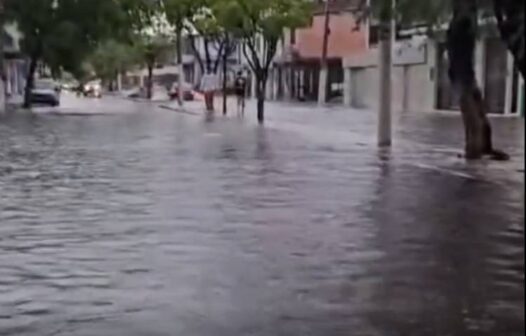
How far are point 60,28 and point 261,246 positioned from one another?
149 ft

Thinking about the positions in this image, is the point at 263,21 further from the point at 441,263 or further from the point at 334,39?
the point at 334,39

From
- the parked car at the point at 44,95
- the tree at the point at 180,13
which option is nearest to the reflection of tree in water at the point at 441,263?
the tree at the point at 180,13

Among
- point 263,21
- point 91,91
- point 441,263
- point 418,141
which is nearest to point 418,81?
point 263,21

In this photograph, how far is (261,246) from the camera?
1131cm

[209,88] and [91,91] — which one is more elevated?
[209,88]

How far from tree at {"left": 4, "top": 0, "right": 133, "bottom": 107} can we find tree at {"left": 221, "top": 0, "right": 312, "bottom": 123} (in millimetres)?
4856

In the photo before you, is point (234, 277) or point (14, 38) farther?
point (14, 38)

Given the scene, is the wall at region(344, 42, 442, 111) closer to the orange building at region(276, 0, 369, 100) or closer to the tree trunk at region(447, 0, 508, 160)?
the orange building at region(276, 0, 369, 100)

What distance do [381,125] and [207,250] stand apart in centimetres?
1709

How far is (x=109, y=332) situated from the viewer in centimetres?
767

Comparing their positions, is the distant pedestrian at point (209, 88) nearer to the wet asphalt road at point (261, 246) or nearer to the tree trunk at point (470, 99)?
the wet asphalt road at point (261, 246)

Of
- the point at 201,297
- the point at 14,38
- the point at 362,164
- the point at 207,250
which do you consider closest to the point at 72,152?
the point at 362,164

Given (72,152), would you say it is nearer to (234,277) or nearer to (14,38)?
(234,277)

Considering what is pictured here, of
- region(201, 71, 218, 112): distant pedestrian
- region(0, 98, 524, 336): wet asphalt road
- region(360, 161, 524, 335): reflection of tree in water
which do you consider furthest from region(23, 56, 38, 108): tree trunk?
region(360, 161, 524, 335): reflection of tree in water
